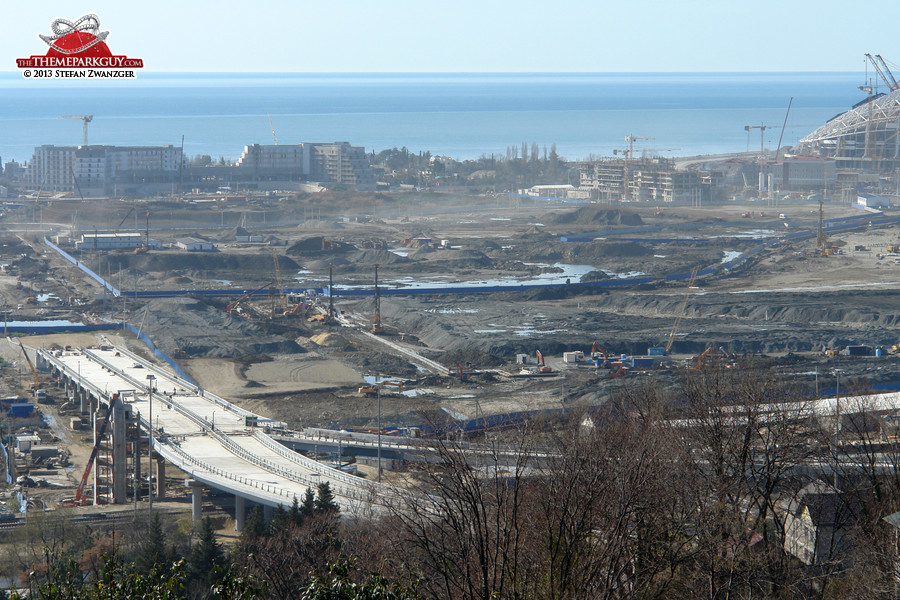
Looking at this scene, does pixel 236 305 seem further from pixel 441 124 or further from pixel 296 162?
pixel 441 124

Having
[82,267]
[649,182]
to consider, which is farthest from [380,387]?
[649,182]

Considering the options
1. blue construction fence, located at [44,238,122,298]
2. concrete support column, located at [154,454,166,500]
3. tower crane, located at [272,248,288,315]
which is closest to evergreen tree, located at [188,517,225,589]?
concrete support column, located at [154,454,166,500]

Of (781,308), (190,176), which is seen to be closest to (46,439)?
(781,308)

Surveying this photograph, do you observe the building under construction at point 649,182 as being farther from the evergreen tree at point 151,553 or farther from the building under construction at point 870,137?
the evergreen tree at point 151,553

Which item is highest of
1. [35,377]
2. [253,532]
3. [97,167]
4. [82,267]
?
[97,167]

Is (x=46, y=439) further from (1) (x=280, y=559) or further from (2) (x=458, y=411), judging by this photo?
(1) (x=280, y=559)

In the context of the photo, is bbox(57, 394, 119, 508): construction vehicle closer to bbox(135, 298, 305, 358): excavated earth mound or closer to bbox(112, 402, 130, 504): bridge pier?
bbox(112, 402, 130, 504): bridge pier

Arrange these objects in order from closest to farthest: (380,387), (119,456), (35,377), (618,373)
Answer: (119,456) < (380,387) < (618,373) < (35,377)

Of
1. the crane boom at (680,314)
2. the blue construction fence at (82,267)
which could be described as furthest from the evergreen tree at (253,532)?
the blue construction fence at (82,267)
